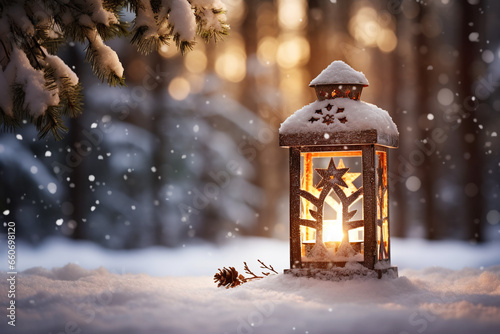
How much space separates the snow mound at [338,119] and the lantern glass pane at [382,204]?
6.8 inches

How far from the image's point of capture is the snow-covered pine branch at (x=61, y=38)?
2773mm

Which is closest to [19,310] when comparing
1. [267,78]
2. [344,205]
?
[344,205]

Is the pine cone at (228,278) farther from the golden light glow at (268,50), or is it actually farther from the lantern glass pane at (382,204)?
the golden light glow at (268,50)

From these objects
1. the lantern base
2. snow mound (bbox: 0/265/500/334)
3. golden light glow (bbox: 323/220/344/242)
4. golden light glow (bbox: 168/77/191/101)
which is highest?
golden light glow (bbox: 168/77/191/101)

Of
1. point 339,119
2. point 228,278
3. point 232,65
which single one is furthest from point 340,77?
point 232,65

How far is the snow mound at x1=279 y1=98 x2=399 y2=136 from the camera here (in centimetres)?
320

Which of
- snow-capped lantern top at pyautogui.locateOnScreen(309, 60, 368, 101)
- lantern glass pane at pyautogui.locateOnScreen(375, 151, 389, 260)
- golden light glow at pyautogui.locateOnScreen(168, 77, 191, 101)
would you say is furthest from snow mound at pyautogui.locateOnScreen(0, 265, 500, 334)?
golden light glow at pyautogui.locateOnScreen(168, 77, 191, 101)

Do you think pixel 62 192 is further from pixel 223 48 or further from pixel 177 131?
pixel 223 48

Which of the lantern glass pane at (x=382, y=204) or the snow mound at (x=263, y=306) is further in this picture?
the lantern glass pane at (x=382, y=204)

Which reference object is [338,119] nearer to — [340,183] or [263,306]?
[340,183]

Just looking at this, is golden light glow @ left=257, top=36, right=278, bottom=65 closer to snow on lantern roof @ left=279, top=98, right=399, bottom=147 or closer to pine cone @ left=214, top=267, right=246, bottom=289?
snow on lantern roof @ left=279, top=98, right=399, bottom=147

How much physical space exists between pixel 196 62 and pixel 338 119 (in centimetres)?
290

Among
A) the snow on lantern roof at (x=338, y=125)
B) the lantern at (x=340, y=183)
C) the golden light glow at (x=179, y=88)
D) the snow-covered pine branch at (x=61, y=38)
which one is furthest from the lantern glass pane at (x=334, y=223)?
the golden light glow at (x=179, y=88)

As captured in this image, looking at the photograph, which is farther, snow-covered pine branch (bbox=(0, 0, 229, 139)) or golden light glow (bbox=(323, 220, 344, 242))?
golden light glow (bbox=(323, 220, 344, 242))
